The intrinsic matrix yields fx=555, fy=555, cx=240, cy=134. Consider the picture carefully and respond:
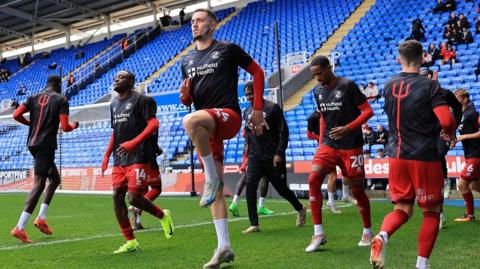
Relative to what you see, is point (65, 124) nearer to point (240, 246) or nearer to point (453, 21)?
point (240, 246)

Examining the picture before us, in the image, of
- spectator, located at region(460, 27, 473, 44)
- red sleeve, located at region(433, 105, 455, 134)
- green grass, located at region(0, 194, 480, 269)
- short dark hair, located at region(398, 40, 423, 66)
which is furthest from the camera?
spectator, located at region(460, 27, 473, 44)

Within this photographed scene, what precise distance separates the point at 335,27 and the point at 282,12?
4.82 m

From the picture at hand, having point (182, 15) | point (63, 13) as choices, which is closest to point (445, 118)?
point (182, 15)

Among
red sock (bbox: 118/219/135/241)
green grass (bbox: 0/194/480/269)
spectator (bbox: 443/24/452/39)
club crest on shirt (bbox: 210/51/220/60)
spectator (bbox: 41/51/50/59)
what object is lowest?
green grass (bbox: 0/194/480/269)

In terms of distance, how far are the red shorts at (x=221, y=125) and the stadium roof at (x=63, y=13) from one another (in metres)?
32.9

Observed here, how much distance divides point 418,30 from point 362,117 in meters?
15.8

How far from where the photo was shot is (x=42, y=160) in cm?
711

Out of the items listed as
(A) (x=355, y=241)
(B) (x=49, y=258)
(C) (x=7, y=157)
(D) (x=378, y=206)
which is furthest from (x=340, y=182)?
(C) (x=7, y=157)

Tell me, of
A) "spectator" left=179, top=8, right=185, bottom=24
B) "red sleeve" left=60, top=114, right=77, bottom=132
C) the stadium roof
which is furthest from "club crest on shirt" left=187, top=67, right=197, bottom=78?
the stadium roof

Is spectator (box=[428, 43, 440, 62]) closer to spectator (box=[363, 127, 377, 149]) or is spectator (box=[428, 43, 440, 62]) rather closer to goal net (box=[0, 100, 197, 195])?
spectator (box=[363, 127, 377, 149])

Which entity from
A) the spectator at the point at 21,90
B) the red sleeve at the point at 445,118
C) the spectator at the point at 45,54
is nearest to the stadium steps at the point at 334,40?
the red sleeve at the point at 445,118

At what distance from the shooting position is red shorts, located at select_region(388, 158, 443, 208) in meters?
4.16

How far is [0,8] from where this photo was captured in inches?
1453

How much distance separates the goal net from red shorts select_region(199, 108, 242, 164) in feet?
38.0
